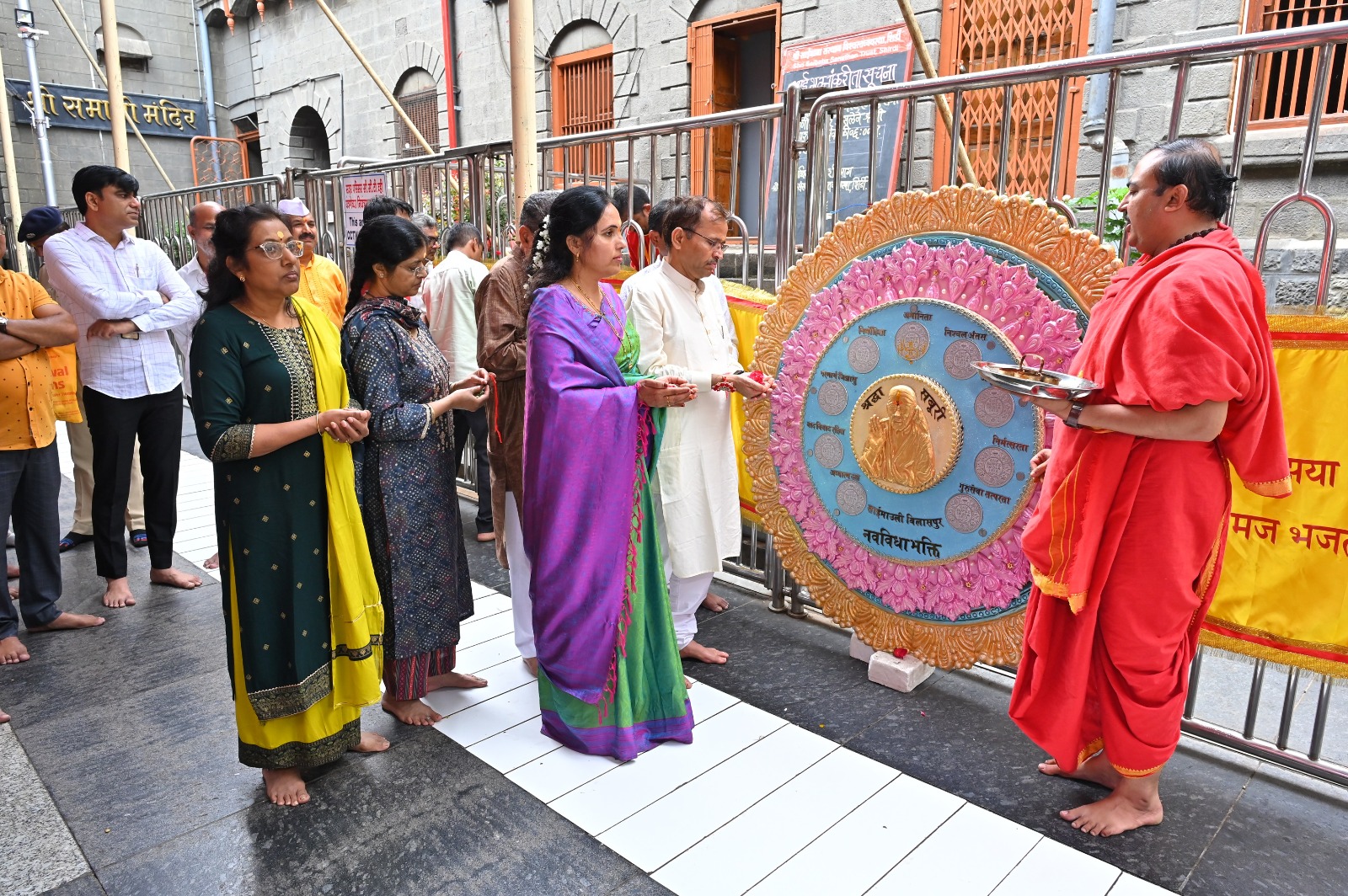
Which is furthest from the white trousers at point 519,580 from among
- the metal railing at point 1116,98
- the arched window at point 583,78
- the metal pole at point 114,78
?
the arched window at point 583,78

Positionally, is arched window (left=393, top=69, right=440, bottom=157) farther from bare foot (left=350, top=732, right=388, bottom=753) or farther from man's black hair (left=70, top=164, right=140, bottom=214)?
bare foot (left=350, top=732, right=388, bottom=753)

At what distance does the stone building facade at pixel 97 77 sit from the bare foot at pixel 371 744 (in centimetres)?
1712

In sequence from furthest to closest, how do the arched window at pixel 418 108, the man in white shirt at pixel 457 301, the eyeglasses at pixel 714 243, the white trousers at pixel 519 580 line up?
the arched window at pixel 418 108 → the man in white shirt at pixel 457 301 → the white trousers at pixel 519 580 → the eyeglasses at pixel 714 243

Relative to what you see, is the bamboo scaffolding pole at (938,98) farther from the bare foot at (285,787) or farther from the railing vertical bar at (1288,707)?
the bare foot at (285,787)

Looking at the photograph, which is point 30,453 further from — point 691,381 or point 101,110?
point 101,110

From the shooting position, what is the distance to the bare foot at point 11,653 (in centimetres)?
321

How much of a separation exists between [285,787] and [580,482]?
1172 mm

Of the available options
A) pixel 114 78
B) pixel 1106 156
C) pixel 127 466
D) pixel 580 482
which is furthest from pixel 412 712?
pixel 114 78

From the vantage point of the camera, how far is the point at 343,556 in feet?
7.74

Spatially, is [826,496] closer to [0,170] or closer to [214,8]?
[214,8]

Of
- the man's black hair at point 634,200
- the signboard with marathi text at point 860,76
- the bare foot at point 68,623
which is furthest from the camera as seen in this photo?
the signboard with marathi text at point 860,76

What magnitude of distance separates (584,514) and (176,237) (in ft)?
24.9

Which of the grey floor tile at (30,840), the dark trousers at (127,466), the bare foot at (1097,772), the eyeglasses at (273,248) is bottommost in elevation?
the grey floor tile at (30,840)

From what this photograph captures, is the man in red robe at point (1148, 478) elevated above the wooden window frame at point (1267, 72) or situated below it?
below
